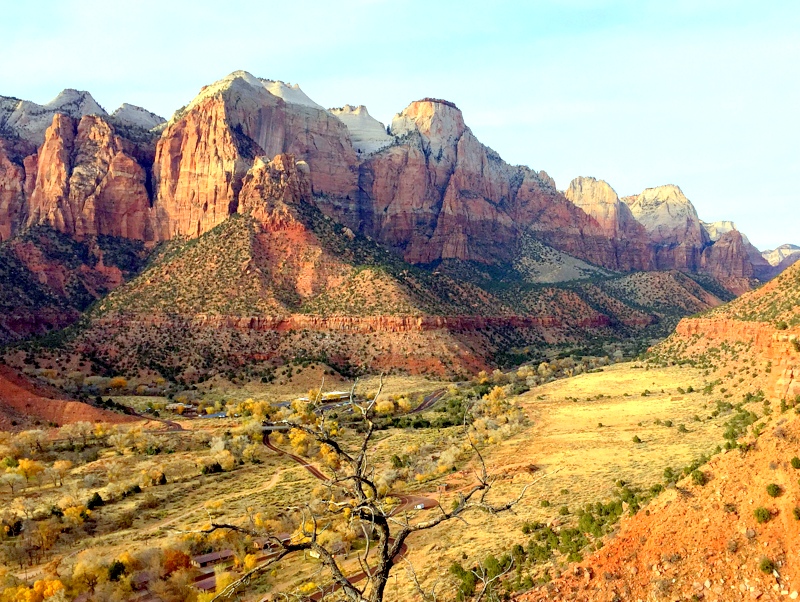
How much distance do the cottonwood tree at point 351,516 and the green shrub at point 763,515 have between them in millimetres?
6991

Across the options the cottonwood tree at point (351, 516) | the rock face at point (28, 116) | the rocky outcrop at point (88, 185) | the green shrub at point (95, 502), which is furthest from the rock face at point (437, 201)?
the green shrub at point (95, 502)

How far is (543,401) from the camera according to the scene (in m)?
63.2

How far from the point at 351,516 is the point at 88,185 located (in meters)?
135

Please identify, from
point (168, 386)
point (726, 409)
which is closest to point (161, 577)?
point (726, 409)

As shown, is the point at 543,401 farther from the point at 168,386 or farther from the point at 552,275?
the point at 552,275

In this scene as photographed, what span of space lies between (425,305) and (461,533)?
241 ft

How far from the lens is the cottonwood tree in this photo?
7.68m

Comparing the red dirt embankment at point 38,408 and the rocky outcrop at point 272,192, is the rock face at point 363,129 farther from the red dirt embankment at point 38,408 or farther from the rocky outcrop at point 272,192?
the red dirt embankment at point 38,408

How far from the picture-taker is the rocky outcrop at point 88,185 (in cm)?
12244

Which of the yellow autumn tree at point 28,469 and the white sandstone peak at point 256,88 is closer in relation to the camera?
the yellow autumn tree at point 28,469

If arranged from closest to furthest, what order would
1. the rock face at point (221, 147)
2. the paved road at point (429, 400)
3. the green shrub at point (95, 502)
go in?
the green shrub at point (95, 502) → the paved road at point (429, 400) → the rock face at point (221, 147)

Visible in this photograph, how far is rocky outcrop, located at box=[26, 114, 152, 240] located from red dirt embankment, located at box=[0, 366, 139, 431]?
228 feet

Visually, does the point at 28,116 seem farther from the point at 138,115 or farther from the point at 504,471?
the point at 504,471

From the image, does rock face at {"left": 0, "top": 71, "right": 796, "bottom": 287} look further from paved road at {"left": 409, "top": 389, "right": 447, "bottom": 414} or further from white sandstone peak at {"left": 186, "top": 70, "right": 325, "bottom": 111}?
paved road at {"left": 409, "top": 389, "right": 447, "bottom": 414}
